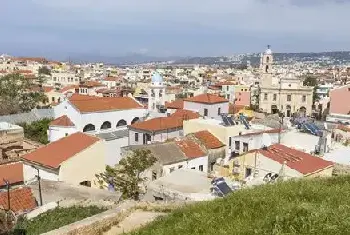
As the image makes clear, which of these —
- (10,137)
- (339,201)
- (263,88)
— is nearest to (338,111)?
(263,88)

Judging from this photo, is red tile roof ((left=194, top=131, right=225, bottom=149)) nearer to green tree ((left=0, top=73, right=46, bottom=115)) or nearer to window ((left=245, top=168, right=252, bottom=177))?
window ((left=245, top=168, right=252, bottom=177))

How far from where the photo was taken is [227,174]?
Answer: 21.9 meters

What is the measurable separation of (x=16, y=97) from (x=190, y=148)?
40.4 meters

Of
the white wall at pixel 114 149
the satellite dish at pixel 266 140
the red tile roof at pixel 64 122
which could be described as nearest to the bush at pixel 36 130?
the red tile roof at pixel 64 122

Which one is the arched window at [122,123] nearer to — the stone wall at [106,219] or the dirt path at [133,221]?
the stone wall at [106,219]

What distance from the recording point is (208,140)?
1066 inches

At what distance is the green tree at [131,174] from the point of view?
19.2 m

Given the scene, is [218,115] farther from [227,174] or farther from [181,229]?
[181,229]

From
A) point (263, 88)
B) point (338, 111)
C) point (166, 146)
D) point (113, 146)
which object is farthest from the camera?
point (263, 88)

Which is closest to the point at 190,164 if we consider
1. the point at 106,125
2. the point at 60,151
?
the point at 60,151

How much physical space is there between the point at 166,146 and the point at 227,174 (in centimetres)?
423

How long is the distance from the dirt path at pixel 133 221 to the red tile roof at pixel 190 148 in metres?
11.6

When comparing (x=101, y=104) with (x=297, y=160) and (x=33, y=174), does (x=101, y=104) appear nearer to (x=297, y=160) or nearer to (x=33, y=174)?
(x=33, y=174)

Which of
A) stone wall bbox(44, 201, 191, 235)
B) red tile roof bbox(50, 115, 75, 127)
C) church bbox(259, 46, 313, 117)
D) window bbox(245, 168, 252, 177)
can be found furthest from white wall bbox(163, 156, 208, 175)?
church bbox(259, 46, 313, 117)
